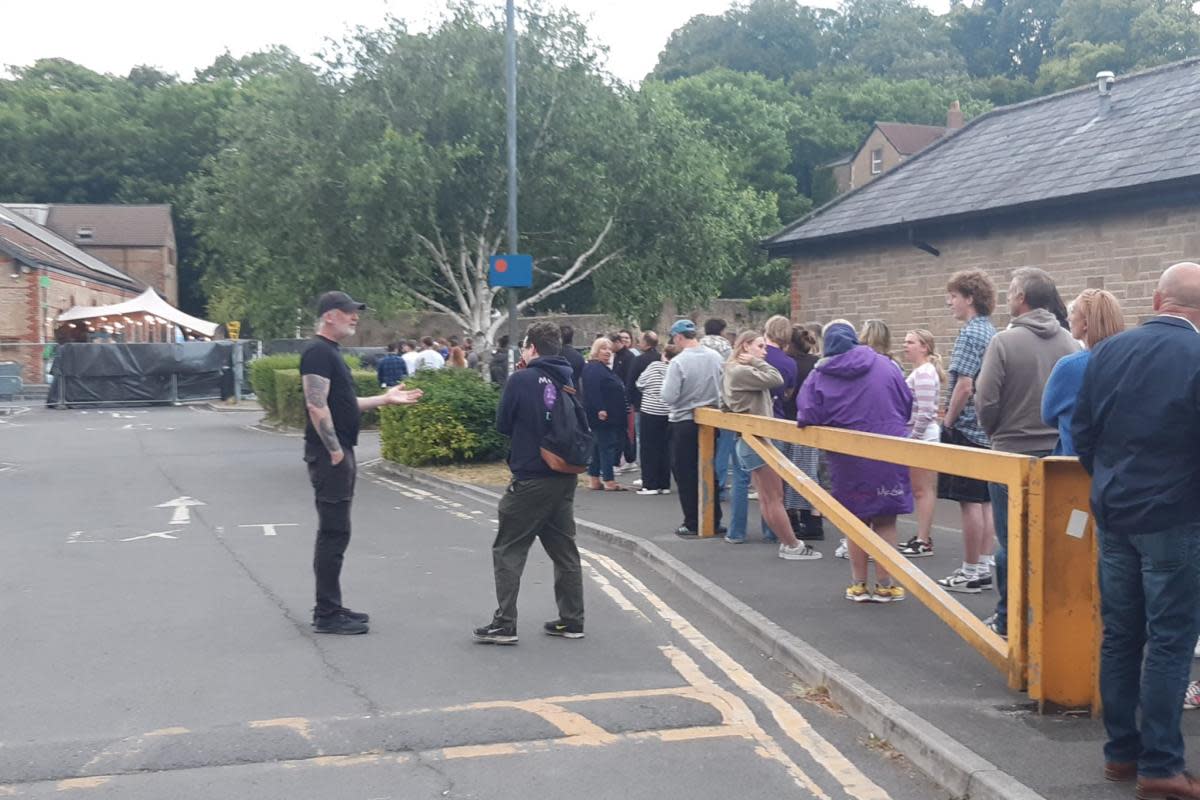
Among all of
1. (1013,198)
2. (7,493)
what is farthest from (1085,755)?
(7,493)

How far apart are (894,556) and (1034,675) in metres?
1.37

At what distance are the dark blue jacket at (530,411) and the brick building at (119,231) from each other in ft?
214

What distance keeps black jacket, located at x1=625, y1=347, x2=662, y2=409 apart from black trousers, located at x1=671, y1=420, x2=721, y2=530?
3076mm

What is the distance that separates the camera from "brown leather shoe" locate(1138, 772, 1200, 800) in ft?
14.9

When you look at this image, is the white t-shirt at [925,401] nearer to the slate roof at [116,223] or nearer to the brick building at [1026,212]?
the brick building at [1026,212]

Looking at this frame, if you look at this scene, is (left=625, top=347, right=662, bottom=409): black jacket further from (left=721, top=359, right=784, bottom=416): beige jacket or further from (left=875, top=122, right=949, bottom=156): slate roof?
(left=875, top=122, right=949, bottom=156): slate roof

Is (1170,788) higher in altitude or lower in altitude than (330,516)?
lower

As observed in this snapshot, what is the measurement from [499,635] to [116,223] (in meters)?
67.2

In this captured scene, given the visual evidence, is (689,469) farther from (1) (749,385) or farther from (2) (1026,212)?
(2) (1026,212)

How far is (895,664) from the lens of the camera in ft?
21.7

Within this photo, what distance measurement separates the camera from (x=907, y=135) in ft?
225

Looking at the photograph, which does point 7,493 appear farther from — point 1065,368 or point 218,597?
point 1065,368

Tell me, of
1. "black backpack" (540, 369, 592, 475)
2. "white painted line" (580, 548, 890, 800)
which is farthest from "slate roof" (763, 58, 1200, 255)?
"black backpack" (540, 369, 592, 475)

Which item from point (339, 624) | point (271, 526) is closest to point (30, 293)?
point (271, 526)
